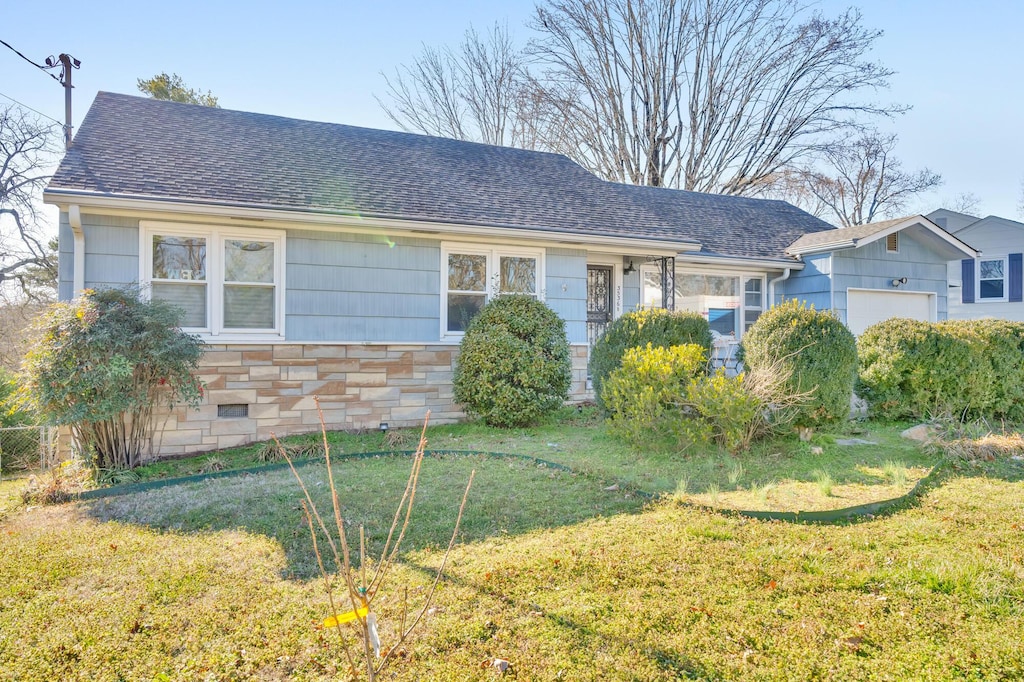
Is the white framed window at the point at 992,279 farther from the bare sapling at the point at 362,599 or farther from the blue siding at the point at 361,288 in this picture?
the bare sapling at the point at 362,599

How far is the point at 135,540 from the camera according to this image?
399 cm

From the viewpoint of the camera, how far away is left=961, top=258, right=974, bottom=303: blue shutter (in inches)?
667

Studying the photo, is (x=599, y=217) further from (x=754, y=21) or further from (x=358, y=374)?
(x=754, y=21)

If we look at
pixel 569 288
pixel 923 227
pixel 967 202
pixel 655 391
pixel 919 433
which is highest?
pixel 967 202

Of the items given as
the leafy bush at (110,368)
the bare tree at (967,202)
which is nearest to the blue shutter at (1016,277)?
the bare tree at (967,202)

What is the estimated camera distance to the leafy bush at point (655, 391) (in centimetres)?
608

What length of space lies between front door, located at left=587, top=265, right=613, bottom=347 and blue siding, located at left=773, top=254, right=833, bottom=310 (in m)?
3.94

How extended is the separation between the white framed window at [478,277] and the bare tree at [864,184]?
679 inches

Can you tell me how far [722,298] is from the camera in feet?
38.5

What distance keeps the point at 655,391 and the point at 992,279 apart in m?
16.3

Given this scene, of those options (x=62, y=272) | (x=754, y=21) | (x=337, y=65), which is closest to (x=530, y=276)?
(x=62, y=272)

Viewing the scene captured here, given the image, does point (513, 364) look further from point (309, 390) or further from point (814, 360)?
point (814, 360)

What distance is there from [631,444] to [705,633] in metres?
3.83

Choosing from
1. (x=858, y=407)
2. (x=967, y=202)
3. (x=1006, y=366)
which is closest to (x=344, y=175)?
(x=858, y=407)
